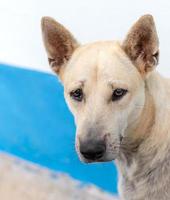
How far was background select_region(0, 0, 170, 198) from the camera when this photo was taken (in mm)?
3707

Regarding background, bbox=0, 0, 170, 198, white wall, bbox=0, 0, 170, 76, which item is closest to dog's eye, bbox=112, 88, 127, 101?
white wall, bbox=0, 0, 170, 76

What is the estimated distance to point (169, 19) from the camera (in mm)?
3400

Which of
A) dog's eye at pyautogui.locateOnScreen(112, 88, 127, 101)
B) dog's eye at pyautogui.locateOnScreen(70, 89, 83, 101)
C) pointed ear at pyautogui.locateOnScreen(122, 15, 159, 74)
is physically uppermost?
pointed ear at pyautogui.locateOnScreen(122, 15, 159, 74)

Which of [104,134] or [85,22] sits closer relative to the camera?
[104,134]

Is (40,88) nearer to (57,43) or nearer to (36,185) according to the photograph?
(36,185)

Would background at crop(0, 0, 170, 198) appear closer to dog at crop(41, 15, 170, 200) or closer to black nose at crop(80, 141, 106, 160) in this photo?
dog at crop(41, 15, 170, 200)

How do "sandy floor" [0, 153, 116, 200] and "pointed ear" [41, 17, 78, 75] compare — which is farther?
"sandy floor" [0, 153, 116, 200]

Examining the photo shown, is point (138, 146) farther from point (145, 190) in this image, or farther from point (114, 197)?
point (114, 197)

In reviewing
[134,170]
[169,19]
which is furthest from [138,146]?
[169,19]

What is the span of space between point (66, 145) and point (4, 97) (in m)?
0.58

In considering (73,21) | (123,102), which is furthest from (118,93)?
(73,21)

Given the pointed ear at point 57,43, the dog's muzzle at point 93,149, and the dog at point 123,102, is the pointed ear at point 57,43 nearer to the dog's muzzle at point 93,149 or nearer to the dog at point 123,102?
the dog at point 123,102

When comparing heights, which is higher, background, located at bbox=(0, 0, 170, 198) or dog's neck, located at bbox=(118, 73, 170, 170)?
dog's neck, located at bbox=(118, 73, 170, 170)

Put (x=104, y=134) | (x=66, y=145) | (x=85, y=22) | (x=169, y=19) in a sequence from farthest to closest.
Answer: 1. (x=66, y=145)
2. (x=85, y=22)
3. (x=169, y=19)
4. (x=104, y=134)
